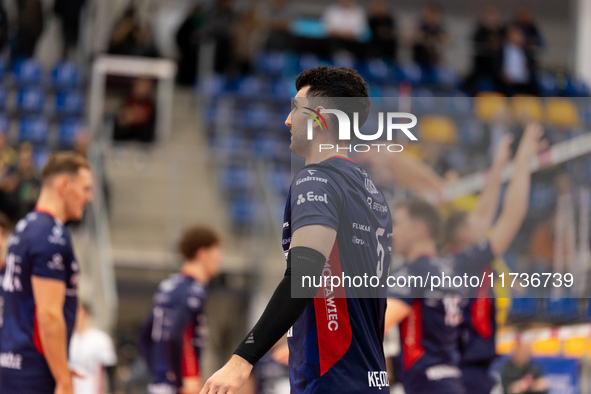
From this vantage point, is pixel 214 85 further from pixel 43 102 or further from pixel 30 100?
pixel 30 100

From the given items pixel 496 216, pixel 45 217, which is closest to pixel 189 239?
pixel 45 217

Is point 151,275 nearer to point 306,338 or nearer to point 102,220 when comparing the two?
point 102,220

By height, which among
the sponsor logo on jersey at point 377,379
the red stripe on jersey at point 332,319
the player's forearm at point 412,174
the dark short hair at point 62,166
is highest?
the player's forearm at point 412,174

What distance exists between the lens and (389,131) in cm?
394

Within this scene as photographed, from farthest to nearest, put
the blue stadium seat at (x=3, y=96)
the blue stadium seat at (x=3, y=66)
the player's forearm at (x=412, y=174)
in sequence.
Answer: the blue stadium seat at (x=3, y=66), the blue stadium seat at (x=3, y=96), the player's forearm at (x=412, y=174)

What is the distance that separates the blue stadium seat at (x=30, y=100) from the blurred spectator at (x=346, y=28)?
19.8 feet

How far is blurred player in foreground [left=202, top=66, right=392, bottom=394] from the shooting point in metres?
2.82

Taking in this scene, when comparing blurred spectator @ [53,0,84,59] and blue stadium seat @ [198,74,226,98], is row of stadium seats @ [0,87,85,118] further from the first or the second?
blue stadium seat @ [198,74,226,98]

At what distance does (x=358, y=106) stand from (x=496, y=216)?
520 centimetres

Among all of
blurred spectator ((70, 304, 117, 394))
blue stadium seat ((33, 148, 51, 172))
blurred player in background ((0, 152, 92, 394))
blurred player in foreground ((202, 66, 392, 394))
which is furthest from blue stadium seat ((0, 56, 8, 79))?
blurred player in foreground ((202, 66, 392, 394))

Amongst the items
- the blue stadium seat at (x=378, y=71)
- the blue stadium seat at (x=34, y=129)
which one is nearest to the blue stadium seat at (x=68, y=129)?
the blue stadium seat at (x=34, y=129)

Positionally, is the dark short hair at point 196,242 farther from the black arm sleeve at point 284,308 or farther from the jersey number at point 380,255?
the black arm sleeve at point 284,308

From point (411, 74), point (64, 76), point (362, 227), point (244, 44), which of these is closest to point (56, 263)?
point (362, 227)

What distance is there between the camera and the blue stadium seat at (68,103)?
47.9 ft
